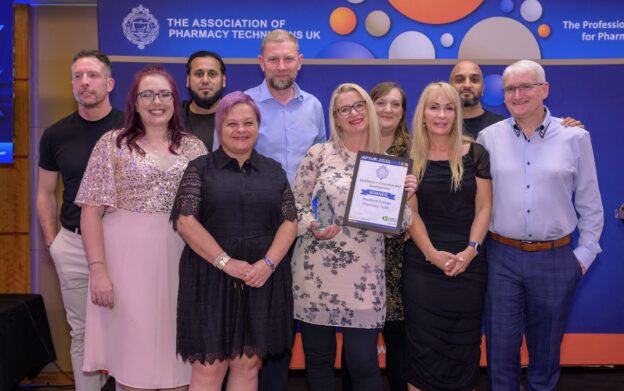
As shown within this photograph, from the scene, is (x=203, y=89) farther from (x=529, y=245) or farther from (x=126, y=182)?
(x=529, y=245)

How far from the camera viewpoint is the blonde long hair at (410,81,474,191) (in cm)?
288

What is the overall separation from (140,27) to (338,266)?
8.66 ft

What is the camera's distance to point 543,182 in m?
2.95

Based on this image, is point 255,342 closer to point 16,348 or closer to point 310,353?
point 310,353

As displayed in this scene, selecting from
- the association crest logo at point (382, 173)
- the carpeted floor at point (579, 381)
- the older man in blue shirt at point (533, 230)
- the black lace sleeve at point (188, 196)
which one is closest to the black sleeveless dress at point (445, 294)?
the older man in blue shirt at point (533, 230)

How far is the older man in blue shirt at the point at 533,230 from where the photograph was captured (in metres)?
2.94

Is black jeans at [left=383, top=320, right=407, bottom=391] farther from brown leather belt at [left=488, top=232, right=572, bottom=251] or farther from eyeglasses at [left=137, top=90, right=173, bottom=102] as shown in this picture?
eyeglasses at [left=137, top=90, right=173, bottom=102]

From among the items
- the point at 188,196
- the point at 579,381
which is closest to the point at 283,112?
the point at 188,196

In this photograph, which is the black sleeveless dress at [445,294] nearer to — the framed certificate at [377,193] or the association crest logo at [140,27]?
the framed certificate at [377,193]

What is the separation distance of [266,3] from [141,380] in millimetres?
2957

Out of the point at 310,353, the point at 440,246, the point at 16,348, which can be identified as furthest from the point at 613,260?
the point at 16,348

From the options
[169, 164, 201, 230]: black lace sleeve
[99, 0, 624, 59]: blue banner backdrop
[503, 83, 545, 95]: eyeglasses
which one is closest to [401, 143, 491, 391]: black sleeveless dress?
[503, 83, 545, 95]: eyeglasses

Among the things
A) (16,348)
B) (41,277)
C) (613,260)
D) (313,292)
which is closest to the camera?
(313,292)

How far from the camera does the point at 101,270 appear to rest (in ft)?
8.65
